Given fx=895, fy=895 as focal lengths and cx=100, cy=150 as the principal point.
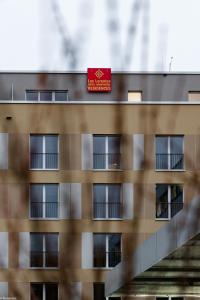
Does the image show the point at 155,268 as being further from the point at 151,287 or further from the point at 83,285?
the point at 83,285

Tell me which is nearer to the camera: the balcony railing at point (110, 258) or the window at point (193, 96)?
the balcony railing at point (110, 258)

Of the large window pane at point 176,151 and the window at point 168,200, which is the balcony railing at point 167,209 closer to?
the window at point 168,200

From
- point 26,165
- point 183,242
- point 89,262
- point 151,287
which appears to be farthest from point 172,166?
point 26,165

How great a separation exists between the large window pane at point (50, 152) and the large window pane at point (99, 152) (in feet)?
4.35

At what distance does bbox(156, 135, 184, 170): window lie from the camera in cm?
3020

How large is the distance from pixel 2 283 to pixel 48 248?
2541cm

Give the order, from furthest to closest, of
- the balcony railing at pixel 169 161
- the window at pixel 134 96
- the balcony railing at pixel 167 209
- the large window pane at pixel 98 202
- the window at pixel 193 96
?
the window at pixel 193 96, the window at pixel 134 96, the balcony railing at pixel 169 161, the balcony railing at pixel 167 209, the large window pane at pixel 98 202

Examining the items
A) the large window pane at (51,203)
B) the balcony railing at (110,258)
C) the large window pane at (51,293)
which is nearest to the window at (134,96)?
the large window pane at (51,203)

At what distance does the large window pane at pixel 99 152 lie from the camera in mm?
29359

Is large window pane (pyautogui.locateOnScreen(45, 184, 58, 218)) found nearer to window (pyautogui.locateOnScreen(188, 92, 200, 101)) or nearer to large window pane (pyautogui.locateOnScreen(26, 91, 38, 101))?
large window pane (pyautogui.locateOnScreen(26, 91, 38, 101))

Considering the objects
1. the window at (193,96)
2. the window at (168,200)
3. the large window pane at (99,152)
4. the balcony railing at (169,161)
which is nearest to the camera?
the large window pane at (99,152)

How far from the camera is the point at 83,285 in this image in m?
28.3

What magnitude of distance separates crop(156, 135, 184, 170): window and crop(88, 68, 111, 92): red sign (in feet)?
12.7

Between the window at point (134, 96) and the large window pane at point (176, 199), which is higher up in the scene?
the window at point (134, 96)
